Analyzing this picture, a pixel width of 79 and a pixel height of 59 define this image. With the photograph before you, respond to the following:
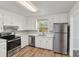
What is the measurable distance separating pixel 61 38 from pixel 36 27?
2565 millimetres

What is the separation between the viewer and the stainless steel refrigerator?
15.9 feet

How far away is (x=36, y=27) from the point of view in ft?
23.1

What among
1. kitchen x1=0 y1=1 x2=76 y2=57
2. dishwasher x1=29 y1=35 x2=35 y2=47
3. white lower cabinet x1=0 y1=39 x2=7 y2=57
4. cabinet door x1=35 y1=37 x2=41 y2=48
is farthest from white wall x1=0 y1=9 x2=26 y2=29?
cabinet door x1=35 y1=37 x2=41 y2=48

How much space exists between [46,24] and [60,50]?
2.39m

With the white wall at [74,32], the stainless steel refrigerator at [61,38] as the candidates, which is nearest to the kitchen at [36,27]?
the stainless steel refrigerator at [61,38]

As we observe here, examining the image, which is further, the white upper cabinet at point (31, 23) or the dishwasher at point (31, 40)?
the white upper cabinet at point (31, 23)

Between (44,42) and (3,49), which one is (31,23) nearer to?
(44,42)

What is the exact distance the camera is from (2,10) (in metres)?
4.53

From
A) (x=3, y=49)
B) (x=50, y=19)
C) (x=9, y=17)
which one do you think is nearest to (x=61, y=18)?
(x=50, y=19)

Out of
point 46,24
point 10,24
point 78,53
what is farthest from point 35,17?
point 78,53

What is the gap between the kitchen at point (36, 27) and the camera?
13.0 feet

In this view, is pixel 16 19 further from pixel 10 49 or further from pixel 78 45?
pixel 78 45

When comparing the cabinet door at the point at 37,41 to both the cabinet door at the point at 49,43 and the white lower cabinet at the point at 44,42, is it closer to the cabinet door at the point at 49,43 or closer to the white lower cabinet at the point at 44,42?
A: the white lower cabinet at the point at 44,42

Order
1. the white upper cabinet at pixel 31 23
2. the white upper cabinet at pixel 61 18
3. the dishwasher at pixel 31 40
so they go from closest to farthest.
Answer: the white upper cabinet at pixel 61 18, the dishwasher at pixel 31 40, the white upper cabinet at pixel 31 23
